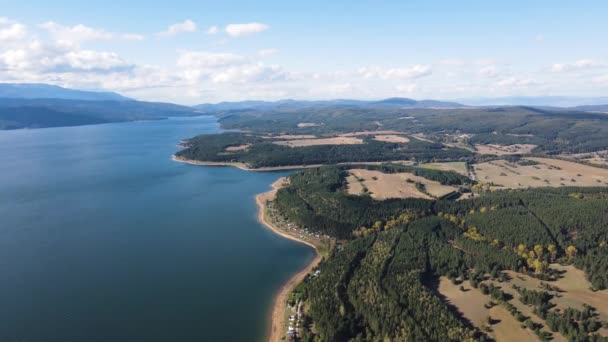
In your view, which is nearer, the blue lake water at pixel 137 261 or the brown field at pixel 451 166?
the blue lake water at pixel 137 261

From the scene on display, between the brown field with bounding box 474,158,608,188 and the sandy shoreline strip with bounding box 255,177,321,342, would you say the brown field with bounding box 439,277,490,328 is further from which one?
the brown field with bounding box 474,158,608,188

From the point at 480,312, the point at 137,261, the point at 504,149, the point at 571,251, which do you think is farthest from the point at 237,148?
the point at 480,312

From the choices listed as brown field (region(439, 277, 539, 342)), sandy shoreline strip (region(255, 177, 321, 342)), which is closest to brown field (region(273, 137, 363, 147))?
sandy shoreline strip (region(255, 177, 321, 342))

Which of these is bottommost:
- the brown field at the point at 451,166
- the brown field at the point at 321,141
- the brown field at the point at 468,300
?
the brown field at the point at 468,300

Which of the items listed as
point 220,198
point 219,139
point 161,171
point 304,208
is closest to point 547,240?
point 304,208

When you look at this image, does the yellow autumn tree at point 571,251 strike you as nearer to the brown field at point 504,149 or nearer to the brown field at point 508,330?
the brown field at point 508,330

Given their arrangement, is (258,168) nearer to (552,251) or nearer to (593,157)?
(552,251)

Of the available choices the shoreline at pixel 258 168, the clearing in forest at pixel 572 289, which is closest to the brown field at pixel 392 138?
the shoreline at pixel 258 168
